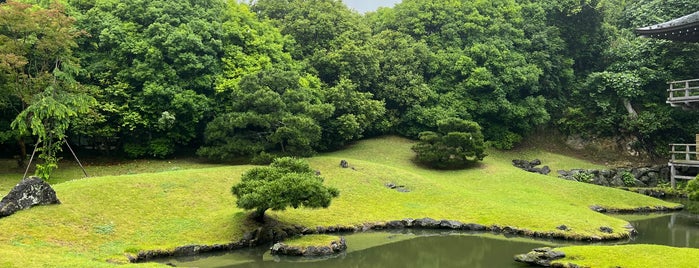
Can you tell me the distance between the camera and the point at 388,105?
40.1 m

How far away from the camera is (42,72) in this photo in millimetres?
24078

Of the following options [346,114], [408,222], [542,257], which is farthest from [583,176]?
[542,257]

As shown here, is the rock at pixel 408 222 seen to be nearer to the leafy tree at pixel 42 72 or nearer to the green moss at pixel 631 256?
the green moss at pixel 631 256

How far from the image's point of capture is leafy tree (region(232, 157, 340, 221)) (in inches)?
699

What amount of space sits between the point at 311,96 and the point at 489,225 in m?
16.0

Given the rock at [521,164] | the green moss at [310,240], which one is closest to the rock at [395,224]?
the green moss at [310,240]

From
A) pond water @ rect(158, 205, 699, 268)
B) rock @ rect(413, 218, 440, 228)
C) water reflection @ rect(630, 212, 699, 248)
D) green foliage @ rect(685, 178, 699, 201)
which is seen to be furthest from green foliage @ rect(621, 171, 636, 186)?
green foliage @ rect(685, 178, 699, 201)

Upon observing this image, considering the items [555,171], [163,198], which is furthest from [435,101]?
[163,198]

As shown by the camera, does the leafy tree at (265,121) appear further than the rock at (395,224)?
Yes

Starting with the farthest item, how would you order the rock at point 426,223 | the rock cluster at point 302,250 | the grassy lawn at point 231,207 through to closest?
1. the rock at point 426,223
2. the rock cluster at point 302,250
3. the grassy lawn at point 231,207

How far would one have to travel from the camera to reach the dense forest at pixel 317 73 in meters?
25.7

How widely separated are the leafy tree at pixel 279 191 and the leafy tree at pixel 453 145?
46.2ft

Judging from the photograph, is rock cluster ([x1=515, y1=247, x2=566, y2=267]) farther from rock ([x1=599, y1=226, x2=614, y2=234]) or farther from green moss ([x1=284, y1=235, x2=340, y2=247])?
green moss ([x1=284, y1=235, x2=340, y2=247])

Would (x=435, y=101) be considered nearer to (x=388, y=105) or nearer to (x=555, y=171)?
(x=388, y=105)
